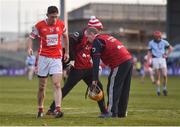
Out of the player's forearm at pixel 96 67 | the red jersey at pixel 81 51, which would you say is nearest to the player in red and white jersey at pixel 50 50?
the red jersey at pixel 81 51

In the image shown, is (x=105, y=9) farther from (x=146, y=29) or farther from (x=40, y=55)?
(x=40, y=55)

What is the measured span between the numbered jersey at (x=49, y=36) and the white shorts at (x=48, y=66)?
86mm

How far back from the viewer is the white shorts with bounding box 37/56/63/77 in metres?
15.8

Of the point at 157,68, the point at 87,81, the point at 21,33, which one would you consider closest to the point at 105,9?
the point at 21,33

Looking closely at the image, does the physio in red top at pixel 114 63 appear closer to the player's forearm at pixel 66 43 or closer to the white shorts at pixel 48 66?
the player's forearm at pixel 66 43

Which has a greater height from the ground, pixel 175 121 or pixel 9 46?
pixel 175 121

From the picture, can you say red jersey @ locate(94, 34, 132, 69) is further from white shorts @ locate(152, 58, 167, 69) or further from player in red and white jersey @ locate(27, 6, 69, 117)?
white shorts @ locate(152, 58, 167, 69)

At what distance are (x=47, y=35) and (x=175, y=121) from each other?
3235 millimetres

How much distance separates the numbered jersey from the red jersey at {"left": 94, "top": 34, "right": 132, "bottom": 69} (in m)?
0.86

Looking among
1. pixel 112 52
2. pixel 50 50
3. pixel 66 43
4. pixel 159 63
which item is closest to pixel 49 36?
pixel 50 50

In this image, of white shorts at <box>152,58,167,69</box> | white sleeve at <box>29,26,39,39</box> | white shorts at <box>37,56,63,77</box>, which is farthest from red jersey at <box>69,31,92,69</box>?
white shorts at <box>152,58,167,69</box>

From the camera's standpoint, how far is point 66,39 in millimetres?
15891

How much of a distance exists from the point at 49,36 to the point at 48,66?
0.63 meters

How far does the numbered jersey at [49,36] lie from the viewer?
15.7 meters
